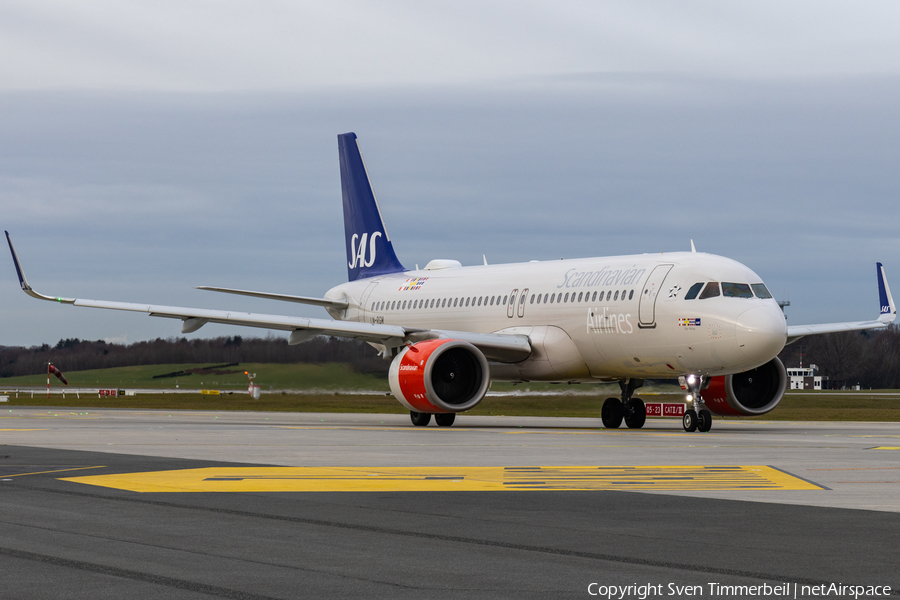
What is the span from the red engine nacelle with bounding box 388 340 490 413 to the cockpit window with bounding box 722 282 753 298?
6.31 m

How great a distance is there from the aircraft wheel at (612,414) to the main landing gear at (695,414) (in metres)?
3.68

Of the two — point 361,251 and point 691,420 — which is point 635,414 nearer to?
point 691,420

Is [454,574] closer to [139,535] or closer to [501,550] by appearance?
[501,550]

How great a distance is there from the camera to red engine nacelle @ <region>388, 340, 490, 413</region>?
27703 millimetres

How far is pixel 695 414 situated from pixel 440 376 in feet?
22.9

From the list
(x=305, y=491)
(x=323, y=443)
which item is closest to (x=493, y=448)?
(x=323, y=443)

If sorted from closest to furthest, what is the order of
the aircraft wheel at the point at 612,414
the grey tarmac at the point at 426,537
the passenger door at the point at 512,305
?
the grey tarmac at the point at 426,537 → the aircraft wheel at the point at 612,414 → the passenger door at the point at 512,305

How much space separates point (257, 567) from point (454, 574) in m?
1.35

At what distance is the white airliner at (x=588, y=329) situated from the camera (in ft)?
85.3

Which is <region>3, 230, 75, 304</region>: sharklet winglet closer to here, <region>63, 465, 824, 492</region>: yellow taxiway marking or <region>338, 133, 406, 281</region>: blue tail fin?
<region>338, 133, 406, 281</region>: blue tail fin

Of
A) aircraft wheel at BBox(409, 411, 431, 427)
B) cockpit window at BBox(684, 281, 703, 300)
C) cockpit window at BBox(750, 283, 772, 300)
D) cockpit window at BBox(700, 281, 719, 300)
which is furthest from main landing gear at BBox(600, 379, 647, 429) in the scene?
cockpit window at BBox(750, 283, 772, 300)

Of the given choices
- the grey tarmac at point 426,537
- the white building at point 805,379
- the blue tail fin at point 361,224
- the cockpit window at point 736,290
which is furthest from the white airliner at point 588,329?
the white building at point 805,379

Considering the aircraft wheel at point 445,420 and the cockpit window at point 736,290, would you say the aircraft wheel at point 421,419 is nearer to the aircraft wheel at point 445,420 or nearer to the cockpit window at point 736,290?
the aircraft wheel at point 445,420

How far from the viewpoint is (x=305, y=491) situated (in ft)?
40.6
